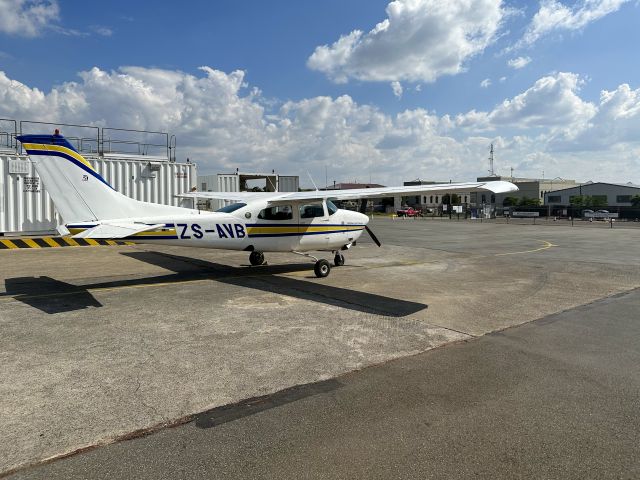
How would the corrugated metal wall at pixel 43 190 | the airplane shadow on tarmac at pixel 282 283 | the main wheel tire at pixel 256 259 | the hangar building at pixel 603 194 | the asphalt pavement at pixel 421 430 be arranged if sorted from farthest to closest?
the hangar building at pixel 603 194 < the corrugated metal wall at pixel 43 190 < the main wheel tire at pixel 256 259 < the airplane shadow on tarmac at pixel 282 283 < the asphalt pavement at pixel 421 430

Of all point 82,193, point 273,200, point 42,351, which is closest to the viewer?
point 42,351

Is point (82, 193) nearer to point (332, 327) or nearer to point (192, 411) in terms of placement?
point (332, 327)

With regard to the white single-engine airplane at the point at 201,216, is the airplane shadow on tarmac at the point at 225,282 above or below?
below

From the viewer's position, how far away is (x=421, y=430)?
A: 12.5ft

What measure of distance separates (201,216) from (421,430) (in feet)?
27.2

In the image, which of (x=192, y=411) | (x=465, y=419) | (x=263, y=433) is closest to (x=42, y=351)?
(x=192, y=411)

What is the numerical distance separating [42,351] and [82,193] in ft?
15.4

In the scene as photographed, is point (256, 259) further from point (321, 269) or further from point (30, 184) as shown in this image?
point (30, 184)

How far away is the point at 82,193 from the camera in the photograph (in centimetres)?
931

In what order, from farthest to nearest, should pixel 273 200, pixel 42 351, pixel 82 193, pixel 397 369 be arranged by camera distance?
1. pixel 273 200
2. pixel 82 193
3. pixel 42 351
4. pixel 397 369

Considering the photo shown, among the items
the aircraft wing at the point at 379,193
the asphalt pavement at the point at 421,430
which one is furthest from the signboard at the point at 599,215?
the asphalt pavement at the point at 421,430

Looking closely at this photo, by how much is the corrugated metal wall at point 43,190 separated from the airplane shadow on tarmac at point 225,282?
5802mm

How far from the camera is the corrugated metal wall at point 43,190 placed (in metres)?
17.6

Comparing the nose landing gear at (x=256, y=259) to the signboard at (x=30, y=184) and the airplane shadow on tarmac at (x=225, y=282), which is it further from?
the signboard at (x=30, y=184)
